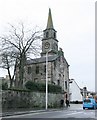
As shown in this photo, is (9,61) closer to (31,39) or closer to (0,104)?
(31,39)

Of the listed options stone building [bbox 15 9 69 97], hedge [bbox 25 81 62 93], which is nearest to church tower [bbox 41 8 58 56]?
stone building [bbox 15 9 69 97]

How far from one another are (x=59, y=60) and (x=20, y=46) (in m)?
28.8

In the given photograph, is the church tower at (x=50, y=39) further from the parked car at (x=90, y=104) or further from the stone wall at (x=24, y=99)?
the parked car at (x=90, y=104)

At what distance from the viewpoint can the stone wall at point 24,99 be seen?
28.9m

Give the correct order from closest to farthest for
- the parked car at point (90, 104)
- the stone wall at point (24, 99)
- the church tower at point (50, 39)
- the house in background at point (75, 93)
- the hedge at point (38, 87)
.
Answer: the stone wall at point (24, 99) → the hedge at point (38, 87) → the parked car at point (90, 104) → the church tower at point (50, 39) → the house in background at point (75, 93)

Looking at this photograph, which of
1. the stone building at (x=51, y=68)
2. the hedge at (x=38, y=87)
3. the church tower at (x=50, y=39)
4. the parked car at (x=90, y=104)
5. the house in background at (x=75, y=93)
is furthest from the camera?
the house in background at (x=75, y=93)

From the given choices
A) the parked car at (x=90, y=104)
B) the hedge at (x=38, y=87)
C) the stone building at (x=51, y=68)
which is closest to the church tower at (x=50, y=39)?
the stone building at (x=51, y=68)

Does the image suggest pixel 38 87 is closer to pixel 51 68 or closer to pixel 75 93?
pixel 51 68

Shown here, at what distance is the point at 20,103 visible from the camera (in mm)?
31562

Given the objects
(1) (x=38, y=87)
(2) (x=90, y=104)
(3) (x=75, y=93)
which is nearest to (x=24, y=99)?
(1) (x=38, y=87)

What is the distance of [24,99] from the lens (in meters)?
32.7

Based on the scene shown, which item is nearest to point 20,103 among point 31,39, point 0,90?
point 0,90

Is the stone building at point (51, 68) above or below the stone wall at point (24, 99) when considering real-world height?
above

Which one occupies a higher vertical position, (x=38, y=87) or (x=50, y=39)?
(x=50, y=39)
